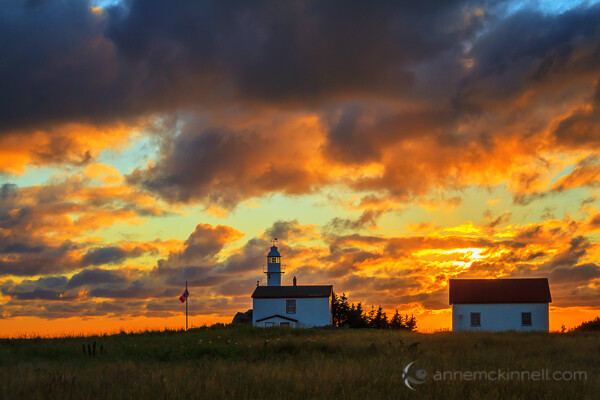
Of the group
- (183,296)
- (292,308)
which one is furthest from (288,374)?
(292,308)

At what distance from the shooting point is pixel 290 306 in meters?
53.9

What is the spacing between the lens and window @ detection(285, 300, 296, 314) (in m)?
53.8

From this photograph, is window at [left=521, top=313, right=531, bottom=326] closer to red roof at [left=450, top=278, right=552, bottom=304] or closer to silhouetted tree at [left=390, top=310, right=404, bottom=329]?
red roof at [left=450, top=278, right=552, bottom=304]

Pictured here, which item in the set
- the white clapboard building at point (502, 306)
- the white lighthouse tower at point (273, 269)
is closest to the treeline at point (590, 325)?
the white clapboard building at point (502, 306)

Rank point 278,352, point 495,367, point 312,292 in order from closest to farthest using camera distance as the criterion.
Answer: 1. point 495,367
2. point 278,352
3. point 312,292

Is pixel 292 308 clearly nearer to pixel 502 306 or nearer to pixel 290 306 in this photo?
pixel 290 306

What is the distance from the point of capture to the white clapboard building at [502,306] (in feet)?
159

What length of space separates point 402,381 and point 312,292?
41.0 metres

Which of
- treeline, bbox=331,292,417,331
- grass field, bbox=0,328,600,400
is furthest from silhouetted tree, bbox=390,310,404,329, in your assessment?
grass field, bbox=0,328,600,400

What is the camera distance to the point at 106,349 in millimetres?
24266

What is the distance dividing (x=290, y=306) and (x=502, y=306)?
18.9m

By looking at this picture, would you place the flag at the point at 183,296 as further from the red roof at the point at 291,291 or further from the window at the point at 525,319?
the window at the point at 525,319

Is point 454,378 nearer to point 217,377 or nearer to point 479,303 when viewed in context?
point 217,377

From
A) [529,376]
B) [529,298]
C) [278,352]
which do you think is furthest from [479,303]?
[529,376]
